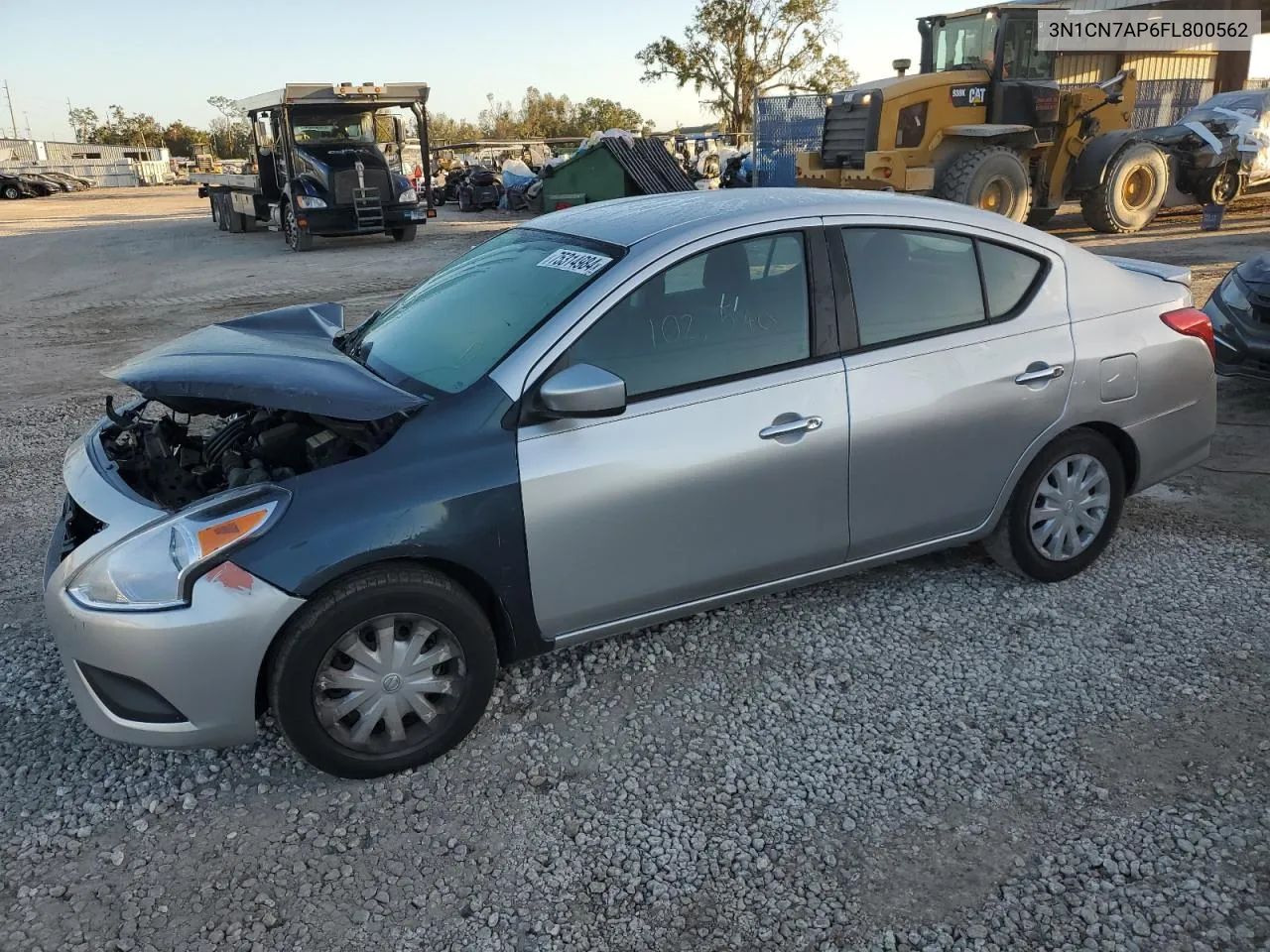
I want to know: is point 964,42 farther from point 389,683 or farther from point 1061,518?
point 389,683

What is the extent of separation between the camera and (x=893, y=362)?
3.48 metres

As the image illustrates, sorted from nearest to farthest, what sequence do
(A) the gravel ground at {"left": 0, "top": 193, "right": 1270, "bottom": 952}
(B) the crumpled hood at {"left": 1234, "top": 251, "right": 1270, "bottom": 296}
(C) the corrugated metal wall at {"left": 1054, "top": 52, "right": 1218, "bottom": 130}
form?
(A) the gravel ground at {"left": 0, "top": 193, "right": 1270, "bottom": 952}, (B) the crumpled hood at {"left": 1234, "top": 251, "right": 1270, "bottom": 296}, (C) the corrugated metal wall at {"left": 1054, "top": 52, "right": 1218, "bottom": 130}

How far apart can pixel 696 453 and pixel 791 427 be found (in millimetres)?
367

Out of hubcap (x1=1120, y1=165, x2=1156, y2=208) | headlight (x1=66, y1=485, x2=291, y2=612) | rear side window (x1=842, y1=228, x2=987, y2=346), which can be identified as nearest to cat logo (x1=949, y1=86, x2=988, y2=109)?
hubcap (x1=1120, y1=165, x2=1156, y2=208)

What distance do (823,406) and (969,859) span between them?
4.90ft

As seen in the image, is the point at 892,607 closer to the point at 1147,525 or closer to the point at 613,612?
the point at 613,612

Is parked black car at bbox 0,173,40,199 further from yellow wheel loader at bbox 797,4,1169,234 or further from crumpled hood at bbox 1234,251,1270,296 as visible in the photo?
crumpled hood at bbox 1234,251,1270,296

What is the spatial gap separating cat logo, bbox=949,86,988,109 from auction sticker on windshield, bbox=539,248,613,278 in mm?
11945

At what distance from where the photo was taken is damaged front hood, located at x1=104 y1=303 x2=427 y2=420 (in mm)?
2844

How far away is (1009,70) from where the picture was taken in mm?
13766

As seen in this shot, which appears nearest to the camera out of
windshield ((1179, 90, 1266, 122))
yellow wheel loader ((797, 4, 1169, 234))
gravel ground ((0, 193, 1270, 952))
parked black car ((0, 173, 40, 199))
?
gravel ground ((0, 193, 1270, 952))

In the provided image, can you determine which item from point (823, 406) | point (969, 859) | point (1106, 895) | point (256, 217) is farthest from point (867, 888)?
point (256, 217)

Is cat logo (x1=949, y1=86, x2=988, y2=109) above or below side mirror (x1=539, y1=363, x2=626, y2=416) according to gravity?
above

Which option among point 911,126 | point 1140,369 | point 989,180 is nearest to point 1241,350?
point 1140,369
